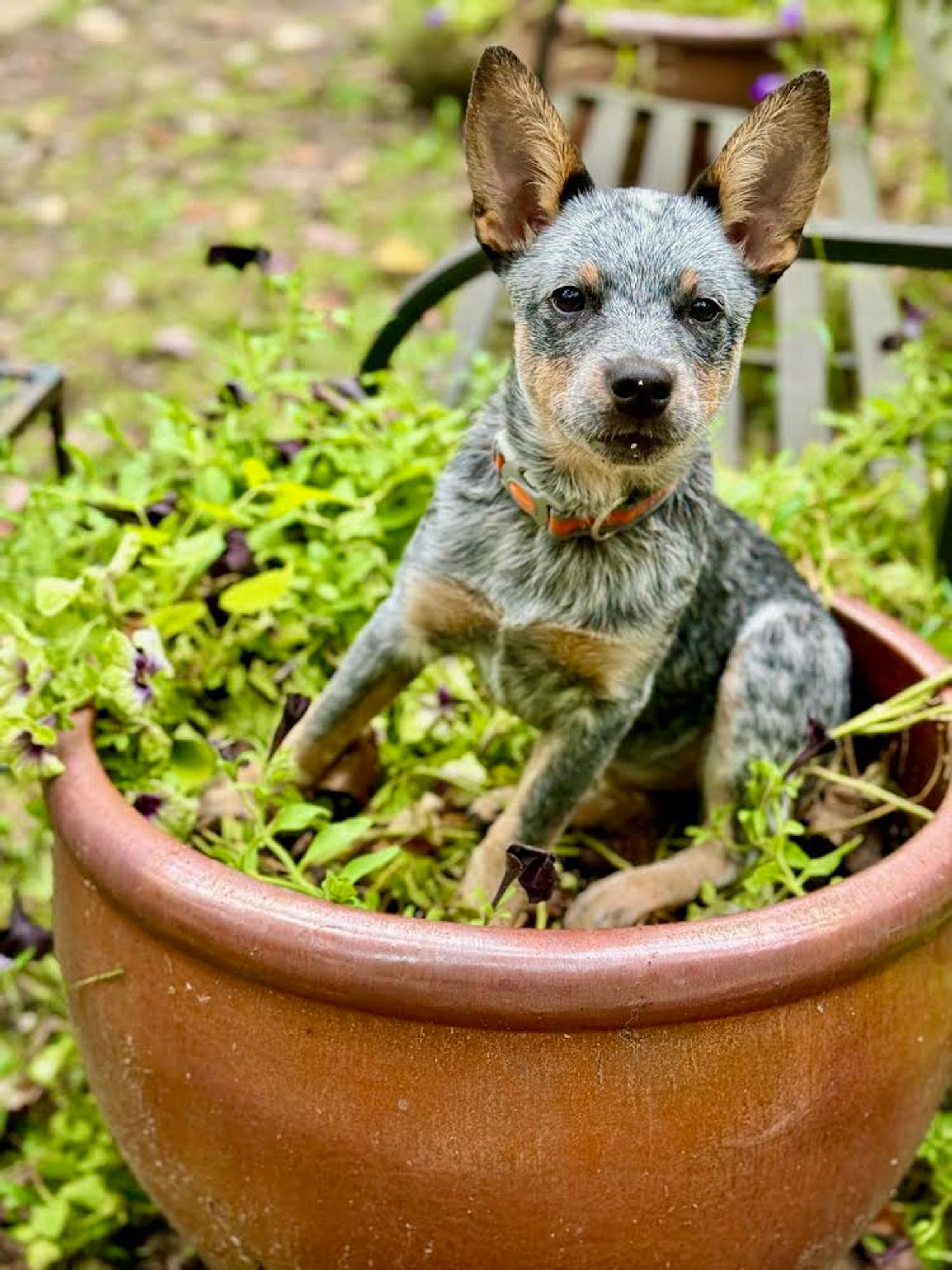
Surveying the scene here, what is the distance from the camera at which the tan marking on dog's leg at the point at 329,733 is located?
7.55 ft

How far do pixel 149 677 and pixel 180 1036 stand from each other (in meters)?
0.53

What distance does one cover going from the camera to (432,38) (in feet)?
23.2

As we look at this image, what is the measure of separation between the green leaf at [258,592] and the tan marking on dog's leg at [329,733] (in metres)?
0.18

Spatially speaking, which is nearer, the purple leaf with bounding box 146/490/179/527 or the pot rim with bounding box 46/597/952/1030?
the pot rim with bounding box 46/597/952/1030

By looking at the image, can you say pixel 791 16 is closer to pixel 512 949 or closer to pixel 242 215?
pixel 242 215

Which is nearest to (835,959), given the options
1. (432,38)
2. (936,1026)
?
(936,1026)

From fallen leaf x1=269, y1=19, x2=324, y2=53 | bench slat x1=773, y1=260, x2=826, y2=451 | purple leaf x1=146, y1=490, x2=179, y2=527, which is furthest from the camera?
fallen leaf x1=269, y1=19, x2=324, y2=53

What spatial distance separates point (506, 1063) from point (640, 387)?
0.83 metres

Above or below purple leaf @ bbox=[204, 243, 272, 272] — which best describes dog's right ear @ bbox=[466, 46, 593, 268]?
above

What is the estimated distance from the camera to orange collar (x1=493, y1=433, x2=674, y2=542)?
84.0 inches

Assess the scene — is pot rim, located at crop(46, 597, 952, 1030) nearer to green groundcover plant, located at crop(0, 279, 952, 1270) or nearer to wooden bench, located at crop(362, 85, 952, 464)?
green groundcover plant, located at crop(0, 279, 952, 1270)

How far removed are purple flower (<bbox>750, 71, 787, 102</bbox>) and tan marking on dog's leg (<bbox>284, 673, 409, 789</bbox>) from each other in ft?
14.4

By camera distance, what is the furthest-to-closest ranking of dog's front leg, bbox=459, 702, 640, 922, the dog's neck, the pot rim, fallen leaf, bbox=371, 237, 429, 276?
fallen leaf, bbox=371, 237, 429, 276
dog's front leg, bbox=459, 702, 640, 922
the dog's neck
the pot rim

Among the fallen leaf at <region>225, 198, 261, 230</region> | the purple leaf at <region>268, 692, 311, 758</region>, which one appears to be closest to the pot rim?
the purple leaf at <region>268, 692, 311, 758</region>
